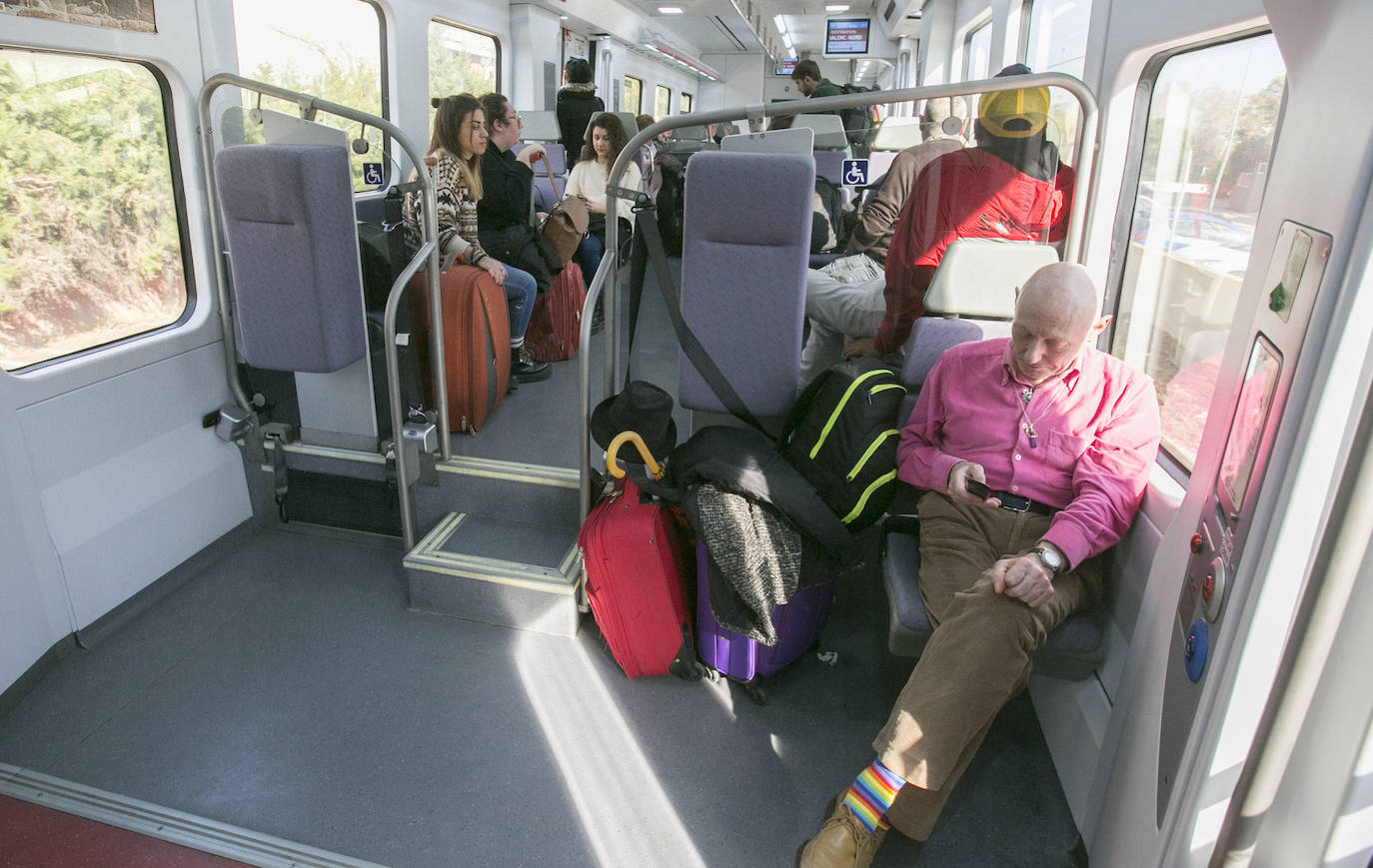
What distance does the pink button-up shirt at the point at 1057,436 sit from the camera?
214 cm

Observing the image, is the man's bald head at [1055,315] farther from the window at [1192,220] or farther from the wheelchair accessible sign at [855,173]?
the wheelchair accessible sign at [855,173]

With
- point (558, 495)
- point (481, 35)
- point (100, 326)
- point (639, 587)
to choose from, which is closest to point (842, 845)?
point (639, 587)

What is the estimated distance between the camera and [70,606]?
277 centimetres

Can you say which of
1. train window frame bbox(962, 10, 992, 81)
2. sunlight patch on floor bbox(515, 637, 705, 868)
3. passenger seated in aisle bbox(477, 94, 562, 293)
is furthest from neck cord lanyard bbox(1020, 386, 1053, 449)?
train window frame bbox(962, 10, 992, 81)

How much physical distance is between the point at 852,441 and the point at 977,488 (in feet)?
1.32

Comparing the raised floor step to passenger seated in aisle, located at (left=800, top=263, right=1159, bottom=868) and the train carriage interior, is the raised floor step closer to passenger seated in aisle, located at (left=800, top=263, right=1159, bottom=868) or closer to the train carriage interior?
the train carriage interior

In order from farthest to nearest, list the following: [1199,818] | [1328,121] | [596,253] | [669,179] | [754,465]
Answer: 1. [596,253]
2. [669,179]
3. [754,465]
4. [1199,818]
5. [1328,121]

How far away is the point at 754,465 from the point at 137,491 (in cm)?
224

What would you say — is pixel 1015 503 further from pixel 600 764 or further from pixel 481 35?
pixel 481 35

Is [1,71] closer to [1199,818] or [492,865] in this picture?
[492,865]

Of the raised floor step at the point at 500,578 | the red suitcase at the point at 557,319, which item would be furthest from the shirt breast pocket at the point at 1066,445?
the red suitcase at the point at 557,319

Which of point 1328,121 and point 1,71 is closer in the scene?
point 1328,121

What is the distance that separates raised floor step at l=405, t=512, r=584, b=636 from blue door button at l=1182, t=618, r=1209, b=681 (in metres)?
1.95

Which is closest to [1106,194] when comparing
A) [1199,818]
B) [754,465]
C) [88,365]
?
[754,465]
